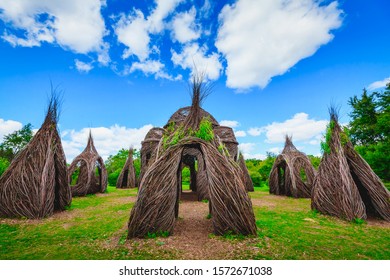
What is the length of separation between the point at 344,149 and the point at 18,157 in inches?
487

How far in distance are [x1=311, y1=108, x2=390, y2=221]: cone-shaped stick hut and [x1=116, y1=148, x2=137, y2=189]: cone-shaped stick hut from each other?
16.3 metres

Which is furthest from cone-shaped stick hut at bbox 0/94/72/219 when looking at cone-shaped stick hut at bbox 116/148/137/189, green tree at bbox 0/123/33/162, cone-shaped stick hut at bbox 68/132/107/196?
green tree at bbox 0/123/33/162

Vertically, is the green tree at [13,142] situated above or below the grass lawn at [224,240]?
above

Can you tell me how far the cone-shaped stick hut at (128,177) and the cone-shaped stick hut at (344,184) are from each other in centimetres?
1629

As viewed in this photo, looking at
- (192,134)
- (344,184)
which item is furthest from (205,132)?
(344,184)

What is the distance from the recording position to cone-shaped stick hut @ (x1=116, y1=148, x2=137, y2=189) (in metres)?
20.1

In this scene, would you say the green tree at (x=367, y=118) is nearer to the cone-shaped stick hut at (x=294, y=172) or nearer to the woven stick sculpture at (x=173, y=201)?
the cone-shaped stick hut at (x=294, y=172)

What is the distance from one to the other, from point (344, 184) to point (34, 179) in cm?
1088

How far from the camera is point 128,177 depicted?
20.1 metres

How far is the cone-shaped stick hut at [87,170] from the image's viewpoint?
13.4 m

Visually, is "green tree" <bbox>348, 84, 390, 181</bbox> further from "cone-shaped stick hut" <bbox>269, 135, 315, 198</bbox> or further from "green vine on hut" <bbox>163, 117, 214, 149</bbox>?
"green vine on hut" <bbox>163, 117, 214, 149</bbox>

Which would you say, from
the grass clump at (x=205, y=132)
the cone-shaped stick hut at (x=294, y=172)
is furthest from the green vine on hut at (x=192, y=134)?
the cone-shaped stick hut at (x=294, y=172)

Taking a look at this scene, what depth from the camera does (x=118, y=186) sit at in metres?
20.4
